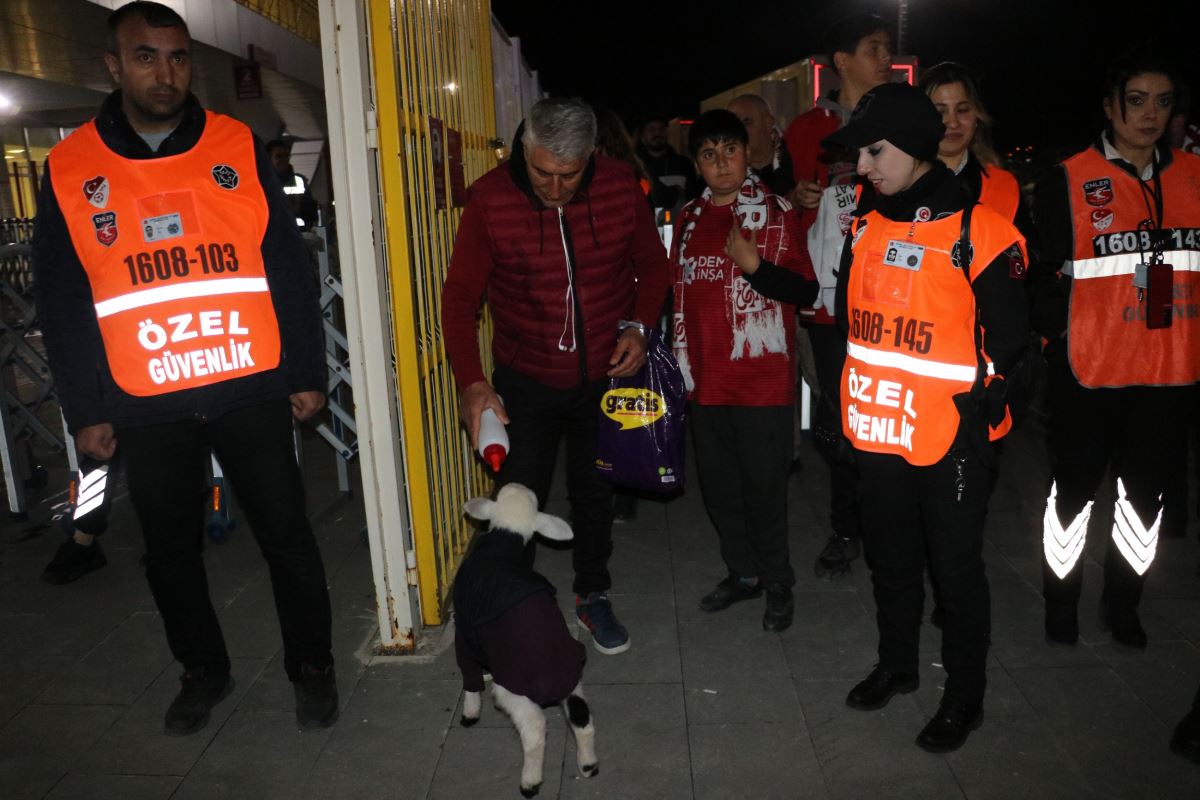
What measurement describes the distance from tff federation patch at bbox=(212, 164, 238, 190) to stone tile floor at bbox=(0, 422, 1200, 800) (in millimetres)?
1824

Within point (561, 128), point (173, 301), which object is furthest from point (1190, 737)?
point (173, 301)

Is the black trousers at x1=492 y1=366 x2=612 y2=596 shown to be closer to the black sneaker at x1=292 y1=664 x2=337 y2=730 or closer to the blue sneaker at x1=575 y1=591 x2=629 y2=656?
the blue sneaker at x1=575 y1=591 x2=629 y2=656

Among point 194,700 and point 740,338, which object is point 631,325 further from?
point 194,700

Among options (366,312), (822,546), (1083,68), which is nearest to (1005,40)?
(1083,68)

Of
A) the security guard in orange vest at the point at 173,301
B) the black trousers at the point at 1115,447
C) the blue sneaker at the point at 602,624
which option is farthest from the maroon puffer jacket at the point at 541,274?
the black trousers at the point at 1115,447

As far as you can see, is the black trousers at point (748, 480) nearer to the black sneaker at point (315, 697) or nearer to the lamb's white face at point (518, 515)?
the lamb's white face at point (518, 515)

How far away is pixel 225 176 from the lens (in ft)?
9.05

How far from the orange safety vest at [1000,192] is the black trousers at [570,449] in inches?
58.9

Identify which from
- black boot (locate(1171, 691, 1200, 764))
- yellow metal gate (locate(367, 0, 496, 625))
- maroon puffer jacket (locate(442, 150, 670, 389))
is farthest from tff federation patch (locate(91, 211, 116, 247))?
black boot (locate(1171, 691, 1200, 764))

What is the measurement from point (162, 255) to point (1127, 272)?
10.4 ft

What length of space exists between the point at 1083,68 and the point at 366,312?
80.4 ft

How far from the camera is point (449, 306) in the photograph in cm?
310

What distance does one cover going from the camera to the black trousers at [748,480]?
3.49 metres

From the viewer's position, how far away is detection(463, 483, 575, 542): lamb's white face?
2.79 meters
